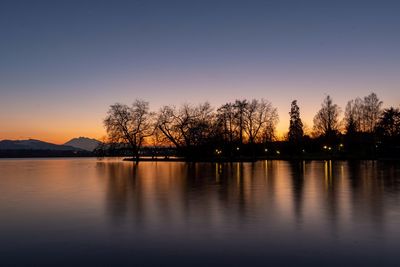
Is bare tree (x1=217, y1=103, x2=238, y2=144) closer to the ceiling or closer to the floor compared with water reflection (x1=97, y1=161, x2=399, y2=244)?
closer to the ceiling

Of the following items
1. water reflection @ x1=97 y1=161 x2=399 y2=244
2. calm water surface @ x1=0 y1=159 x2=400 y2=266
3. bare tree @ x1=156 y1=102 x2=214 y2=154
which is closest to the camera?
calm water surface @ x1=0 y1=159 x2=400 y2=266

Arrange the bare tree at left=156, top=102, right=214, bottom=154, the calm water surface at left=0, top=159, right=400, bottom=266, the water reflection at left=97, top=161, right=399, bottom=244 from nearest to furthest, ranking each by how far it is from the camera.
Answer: the calm water surface at left=0, top=159, right=400, bottom=266
the water reflection at left=97, top=161, right=399, bottom=244
the bare tree at left=156, top=102, right=214, bottom=154

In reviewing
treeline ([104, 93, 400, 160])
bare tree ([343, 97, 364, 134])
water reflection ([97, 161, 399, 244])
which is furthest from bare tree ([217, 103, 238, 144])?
water reflection ([97, 161, 399, 244])

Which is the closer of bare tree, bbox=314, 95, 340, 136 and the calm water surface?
the calm water surface

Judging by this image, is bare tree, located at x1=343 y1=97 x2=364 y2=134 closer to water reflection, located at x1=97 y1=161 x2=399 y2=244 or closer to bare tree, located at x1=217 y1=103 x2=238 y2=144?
bare tree, located at x1=217 y1=103 x2=238 y2=144

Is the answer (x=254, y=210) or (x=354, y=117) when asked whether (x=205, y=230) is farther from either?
(x=354, y=117)

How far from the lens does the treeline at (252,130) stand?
7031 cm

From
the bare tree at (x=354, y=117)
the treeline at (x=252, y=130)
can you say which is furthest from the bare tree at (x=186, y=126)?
the bare tree at (x=354, y=117)

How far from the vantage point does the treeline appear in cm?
7031

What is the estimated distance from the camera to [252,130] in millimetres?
84938

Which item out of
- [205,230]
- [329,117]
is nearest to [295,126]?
[329,117]

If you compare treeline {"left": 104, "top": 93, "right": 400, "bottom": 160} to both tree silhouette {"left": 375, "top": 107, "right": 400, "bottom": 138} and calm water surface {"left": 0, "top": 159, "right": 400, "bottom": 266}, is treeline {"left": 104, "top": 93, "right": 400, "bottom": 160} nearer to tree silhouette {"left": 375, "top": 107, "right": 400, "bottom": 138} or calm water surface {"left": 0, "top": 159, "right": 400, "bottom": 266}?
tree silhouette {"left": 375, "top": 107, "right": 400, "bottom": 138}

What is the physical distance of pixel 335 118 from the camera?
84812 mm

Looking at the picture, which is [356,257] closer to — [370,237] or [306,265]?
[306,265]
